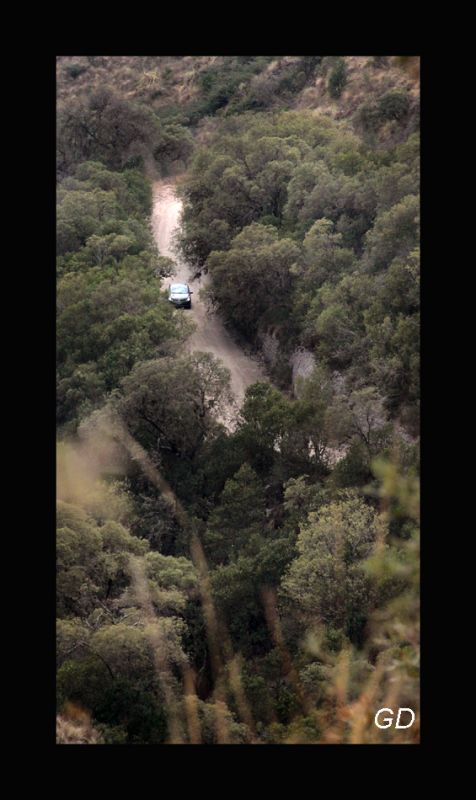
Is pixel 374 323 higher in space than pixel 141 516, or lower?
higher

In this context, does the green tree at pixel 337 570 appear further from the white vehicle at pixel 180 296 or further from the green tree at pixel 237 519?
the white vehicle at pixel 180 296

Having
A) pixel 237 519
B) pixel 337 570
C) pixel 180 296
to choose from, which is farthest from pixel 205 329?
pixel 337 570

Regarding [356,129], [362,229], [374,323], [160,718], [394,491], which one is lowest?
[160,718]

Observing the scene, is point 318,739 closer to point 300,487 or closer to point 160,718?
point 160,718

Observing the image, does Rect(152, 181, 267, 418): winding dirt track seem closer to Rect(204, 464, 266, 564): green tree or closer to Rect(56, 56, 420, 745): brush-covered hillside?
Rect(56, 56, 420, 745): brush-covered hillside

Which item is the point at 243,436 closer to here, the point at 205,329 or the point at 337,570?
the point at 337,570

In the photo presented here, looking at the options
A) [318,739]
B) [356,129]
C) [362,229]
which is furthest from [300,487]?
[356,129]

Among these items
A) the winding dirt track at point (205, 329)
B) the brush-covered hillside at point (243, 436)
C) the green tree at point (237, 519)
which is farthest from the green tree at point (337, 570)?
the winding dirt track at point (205, 329)

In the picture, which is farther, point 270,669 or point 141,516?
point 141,516
